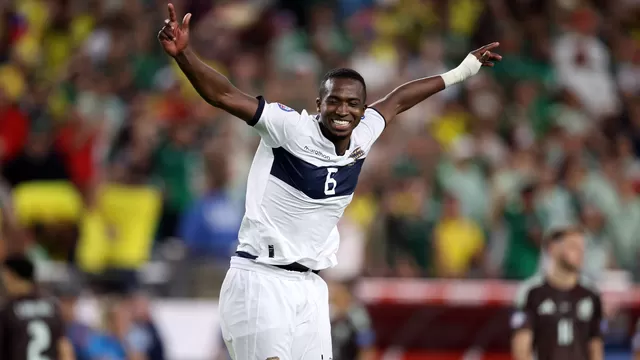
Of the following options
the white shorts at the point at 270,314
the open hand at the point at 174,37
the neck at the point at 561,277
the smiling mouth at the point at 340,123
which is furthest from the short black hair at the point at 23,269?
the neck at the point at 561,277

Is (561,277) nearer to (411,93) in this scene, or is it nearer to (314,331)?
(411,93)

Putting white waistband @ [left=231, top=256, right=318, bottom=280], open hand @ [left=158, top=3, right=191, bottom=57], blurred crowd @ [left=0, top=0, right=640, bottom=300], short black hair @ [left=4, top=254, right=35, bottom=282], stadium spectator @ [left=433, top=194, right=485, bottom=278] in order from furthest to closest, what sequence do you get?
stadium spectator @ [left=433, top=194, right=485, bottom=278] → blurred crowd @ [left=0, top=0, right=640, bottom=300] → short black hair @ [left=4, top=254, right=35, bottom=282] → white waistband @ [left=231, top=256, right=318, bottom=280] → open hand @ [left=158, top=3, right=191, bottom=57]

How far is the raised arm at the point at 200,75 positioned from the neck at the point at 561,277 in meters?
3.82

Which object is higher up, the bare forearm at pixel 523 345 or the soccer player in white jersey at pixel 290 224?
the soccer player in white jersey at pixel 290 224

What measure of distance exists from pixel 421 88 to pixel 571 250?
241cm

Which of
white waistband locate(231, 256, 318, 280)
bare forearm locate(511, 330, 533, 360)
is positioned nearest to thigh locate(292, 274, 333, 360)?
white waistband locate(231, 256, 318, 280)

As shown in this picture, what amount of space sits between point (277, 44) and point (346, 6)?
5.60 feet

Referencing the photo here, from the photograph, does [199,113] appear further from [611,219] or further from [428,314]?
[611,219]

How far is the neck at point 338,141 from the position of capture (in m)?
7.08

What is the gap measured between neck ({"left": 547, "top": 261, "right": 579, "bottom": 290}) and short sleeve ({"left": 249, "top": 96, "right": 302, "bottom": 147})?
352 centimetres

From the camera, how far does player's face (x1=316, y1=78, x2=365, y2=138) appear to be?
274 inches

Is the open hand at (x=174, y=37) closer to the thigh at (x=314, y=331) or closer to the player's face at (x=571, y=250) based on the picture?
the thigh at (x=314, y=331)

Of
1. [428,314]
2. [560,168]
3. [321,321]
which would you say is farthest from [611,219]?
[321,321]

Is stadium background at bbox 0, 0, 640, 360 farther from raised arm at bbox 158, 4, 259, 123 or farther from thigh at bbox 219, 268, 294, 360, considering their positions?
raised arm at bbox 158, 4, 259, 123
